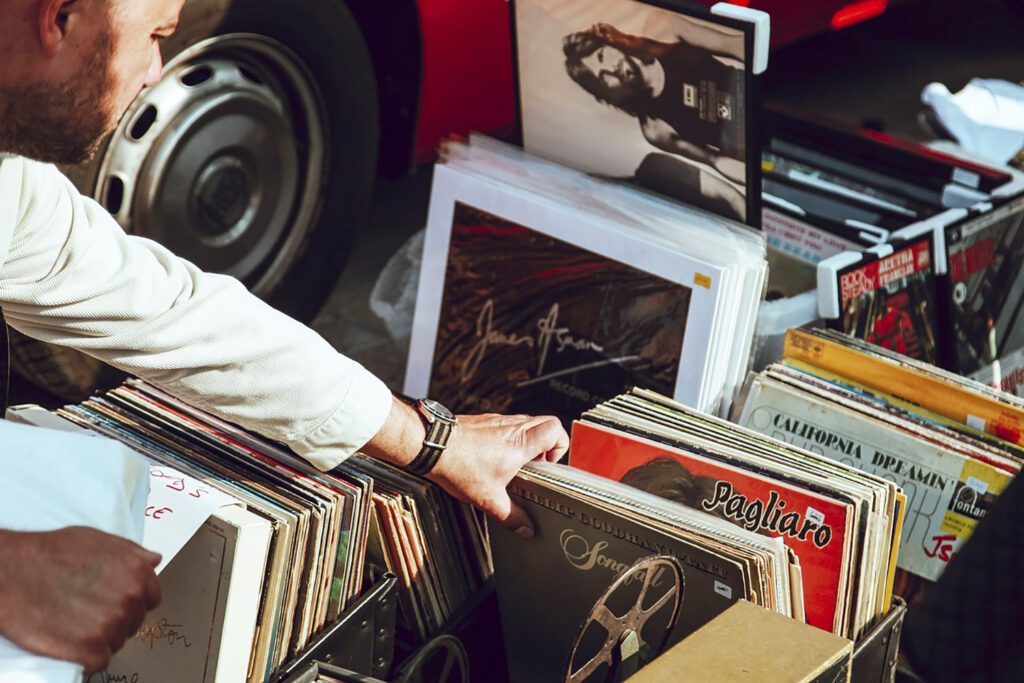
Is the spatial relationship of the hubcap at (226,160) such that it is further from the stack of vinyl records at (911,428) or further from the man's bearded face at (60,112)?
Result: the stack of vinyl records at (911,428)

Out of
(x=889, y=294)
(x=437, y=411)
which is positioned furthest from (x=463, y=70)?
(x=437, y=411)

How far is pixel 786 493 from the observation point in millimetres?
1574

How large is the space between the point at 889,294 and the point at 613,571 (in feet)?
3.53

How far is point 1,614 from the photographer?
947 mm

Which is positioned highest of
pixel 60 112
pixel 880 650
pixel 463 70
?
pixel 60 112

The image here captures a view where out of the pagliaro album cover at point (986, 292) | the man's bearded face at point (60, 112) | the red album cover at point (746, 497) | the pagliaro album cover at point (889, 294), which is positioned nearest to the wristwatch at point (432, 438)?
the red album cover at point (746, 497)

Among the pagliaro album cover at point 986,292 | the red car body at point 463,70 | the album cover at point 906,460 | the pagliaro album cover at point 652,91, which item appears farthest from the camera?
the red car body at point 463,70

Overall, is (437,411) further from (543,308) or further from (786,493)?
(543,308)

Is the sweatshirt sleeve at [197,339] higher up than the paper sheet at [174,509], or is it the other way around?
the sweatshirt sleeve at [197,339]

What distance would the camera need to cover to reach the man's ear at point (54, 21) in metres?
1.16

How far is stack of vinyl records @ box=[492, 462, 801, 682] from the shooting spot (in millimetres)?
1412

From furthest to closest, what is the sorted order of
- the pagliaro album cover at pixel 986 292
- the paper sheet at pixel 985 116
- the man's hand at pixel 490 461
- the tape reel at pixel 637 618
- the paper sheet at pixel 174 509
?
the paper sheet at pixel 985 116 < the pagliaro album cover at pixel 986 292 < the man's hand at pixel 490 461 < the tape reel at pixel 637 618 < the paper sheet at pixel 174 509

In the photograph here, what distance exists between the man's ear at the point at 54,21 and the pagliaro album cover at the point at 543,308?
1.11 metres

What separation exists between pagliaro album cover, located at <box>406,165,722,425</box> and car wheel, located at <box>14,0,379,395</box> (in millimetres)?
598
